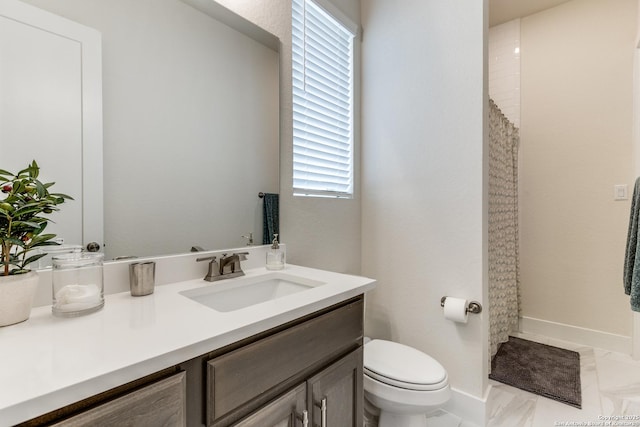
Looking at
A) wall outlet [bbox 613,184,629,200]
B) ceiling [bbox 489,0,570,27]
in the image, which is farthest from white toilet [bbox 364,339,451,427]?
ceiling [bbox 489,0,570,27]

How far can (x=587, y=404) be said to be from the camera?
5.65ft

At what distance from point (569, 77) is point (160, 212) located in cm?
325

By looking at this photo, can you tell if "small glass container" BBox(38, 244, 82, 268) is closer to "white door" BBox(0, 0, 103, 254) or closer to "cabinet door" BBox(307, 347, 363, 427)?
"white door" BBox(0, 0, 103, 254)

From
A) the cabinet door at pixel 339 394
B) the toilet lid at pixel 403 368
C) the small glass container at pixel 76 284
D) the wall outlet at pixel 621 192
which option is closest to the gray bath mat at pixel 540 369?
the toilet lid at pixel 403 368

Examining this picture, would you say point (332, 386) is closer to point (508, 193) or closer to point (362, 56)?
point (362, 56)

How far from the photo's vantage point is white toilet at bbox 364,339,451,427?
1245mm

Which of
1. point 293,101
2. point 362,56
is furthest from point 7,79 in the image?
point 362,56

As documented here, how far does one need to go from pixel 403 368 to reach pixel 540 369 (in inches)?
56.6

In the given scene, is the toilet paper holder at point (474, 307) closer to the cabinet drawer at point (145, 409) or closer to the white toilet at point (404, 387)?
the white toilet at point (404, 387)

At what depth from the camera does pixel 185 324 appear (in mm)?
700

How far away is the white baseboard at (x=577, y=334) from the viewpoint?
2338mm

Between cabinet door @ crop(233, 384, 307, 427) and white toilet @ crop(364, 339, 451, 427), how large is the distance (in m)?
0.58

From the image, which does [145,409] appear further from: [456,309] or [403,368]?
[456,309]

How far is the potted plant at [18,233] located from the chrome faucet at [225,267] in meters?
0.50
